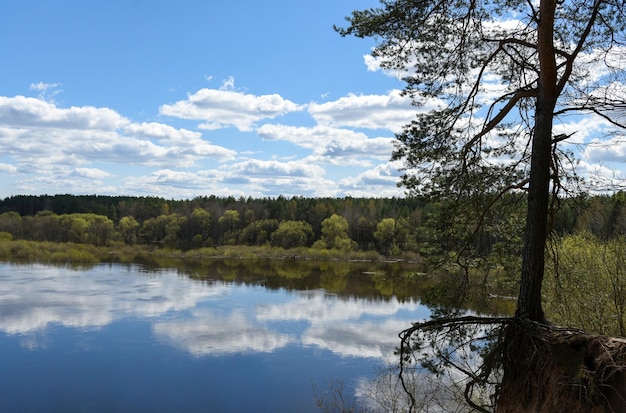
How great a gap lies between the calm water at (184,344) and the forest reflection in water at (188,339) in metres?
0.04

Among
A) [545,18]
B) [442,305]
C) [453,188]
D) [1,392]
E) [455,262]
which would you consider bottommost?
[1,392]

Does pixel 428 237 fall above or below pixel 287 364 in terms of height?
above

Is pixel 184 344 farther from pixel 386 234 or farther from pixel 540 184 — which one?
pixel 386 234

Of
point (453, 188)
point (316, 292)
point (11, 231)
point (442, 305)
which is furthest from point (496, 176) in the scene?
point (11, 231)

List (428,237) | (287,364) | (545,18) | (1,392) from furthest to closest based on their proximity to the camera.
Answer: (287,364), (1,392), (428,237), (545,18)

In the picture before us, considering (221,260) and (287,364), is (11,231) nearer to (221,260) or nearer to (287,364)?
(221,260)

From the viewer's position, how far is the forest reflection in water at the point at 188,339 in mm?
13562

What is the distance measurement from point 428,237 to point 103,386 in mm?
11240

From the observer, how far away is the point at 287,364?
16.1 meters

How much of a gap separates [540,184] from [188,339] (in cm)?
1636

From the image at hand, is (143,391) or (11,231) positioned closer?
(143,391)

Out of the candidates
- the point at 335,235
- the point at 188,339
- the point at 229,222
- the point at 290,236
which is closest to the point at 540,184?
the point at 188,339

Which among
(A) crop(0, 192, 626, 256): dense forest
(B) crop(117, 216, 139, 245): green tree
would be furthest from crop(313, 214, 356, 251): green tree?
(B) crop(117, 216, 139, 245): green tree

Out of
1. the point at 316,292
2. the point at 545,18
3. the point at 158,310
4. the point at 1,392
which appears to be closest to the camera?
the point at 545,18
